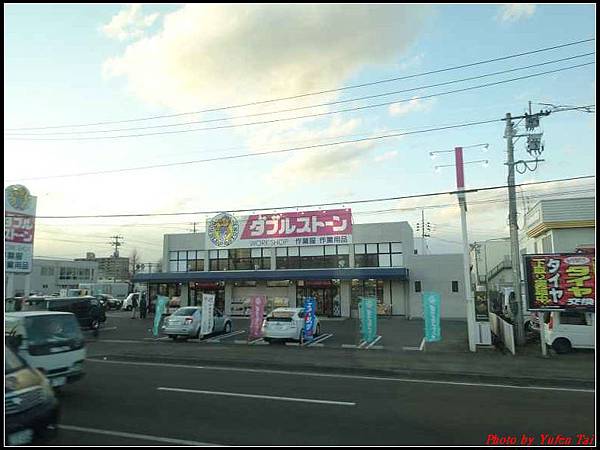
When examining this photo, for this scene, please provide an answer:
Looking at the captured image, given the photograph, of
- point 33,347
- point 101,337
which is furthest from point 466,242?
point 101,337

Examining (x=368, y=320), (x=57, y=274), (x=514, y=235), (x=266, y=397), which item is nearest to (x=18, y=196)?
(x=368, y=320)

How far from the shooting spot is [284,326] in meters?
18.7

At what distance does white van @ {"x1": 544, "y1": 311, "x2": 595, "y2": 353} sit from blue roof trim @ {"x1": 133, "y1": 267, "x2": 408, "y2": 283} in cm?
1388

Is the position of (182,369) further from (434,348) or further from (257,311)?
(434,348)

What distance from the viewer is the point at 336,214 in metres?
32.9

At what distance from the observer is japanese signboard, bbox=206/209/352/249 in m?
32.8

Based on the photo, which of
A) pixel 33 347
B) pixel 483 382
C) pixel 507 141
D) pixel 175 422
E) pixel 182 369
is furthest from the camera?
pixel 507 141

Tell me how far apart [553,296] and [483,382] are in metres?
6.09

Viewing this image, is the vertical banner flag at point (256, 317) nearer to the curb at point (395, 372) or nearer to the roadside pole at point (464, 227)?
the curb at point (395, 372)

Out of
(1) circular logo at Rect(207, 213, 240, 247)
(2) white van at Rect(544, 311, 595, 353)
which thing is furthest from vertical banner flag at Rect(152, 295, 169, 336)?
(2) white van at Rect(544, 311, 595, 353)

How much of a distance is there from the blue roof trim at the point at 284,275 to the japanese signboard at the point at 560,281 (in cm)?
1375

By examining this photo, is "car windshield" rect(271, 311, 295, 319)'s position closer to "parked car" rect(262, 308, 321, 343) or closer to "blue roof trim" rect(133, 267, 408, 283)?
"parked car" rect(262, 308, 321, 343)

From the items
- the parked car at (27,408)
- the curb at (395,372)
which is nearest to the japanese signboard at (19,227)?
the curb at (395,372)

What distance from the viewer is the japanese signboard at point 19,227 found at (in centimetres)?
2211
